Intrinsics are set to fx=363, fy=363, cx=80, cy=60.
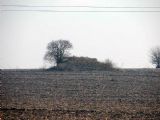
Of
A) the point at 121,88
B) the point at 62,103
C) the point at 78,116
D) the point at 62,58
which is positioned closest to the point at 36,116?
the point at 78,116

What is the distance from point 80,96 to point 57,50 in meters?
28.1

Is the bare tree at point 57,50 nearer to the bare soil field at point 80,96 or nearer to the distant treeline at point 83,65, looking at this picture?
the distant treeline at point 83,65

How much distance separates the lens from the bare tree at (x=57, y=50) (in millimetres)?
57625

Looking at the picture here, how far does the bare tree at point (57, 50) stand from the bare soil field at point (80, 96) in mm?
12496

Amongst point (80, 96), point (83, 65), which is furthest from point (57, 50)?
point (80, 96)

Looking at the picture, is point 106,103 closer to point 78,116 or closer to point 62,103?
point 62,103

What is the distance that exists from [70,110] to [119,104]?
4439 millimetres

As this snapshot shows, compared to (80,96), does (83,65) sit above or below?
above

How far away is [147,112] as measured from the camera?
23828mm

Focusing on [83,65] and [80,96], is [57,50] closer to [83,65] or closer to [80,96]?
[83,65]

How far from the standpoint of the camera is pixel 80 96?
3069 centimetres

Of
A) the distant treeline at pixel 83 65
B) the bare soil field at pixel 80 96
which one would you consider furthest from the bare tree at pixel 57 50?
the bare soil field at pixel 80 96

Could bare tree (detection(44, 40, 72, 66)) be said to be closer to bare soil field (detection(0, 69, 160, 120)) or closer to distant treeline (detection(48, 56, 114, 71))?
distant treeline (detection(48, 56, 114, 71))

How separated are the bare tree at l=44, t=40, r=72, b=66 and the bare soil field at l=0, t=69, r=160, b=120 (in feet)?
41.0
